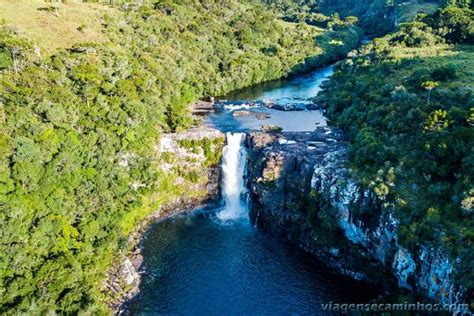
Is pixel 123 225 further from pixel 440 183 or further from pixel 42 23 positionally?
pixel 42 23

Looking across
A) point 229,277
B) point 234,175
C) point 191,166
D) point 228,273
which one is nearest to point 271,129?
point 234,175

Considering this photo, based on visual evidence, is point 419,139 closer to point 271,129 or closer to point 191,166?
point 271,129

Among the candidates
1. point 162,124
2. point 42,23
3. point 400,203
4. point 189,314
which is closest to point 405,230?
point 400,203

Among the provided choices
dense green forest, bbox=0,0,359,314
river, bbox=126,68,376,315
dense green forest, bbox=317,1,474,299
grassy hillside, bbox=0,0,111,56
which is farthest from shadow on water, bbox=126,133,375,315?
grassy hillside, bbox=0,0,111,56

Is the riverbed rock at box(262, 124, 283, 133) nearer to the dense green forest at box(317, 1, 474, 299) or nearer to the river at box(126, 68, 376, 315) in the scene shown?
the dense green forest at box(317, 1, 474, 299)

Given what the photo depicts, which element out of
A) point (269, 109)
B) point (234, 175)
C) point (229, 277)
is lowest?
point (229, 277)

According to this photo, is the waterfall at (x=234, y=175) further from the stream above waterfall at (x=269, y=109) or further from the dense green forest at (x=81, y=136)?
the dense green forest at (x=81, y=136)

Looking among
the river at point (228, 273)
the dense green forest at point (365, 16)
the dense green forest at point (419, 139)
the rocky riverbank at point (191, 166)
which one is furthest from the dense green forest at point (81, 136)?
the dense green forest at point (365, 16)
